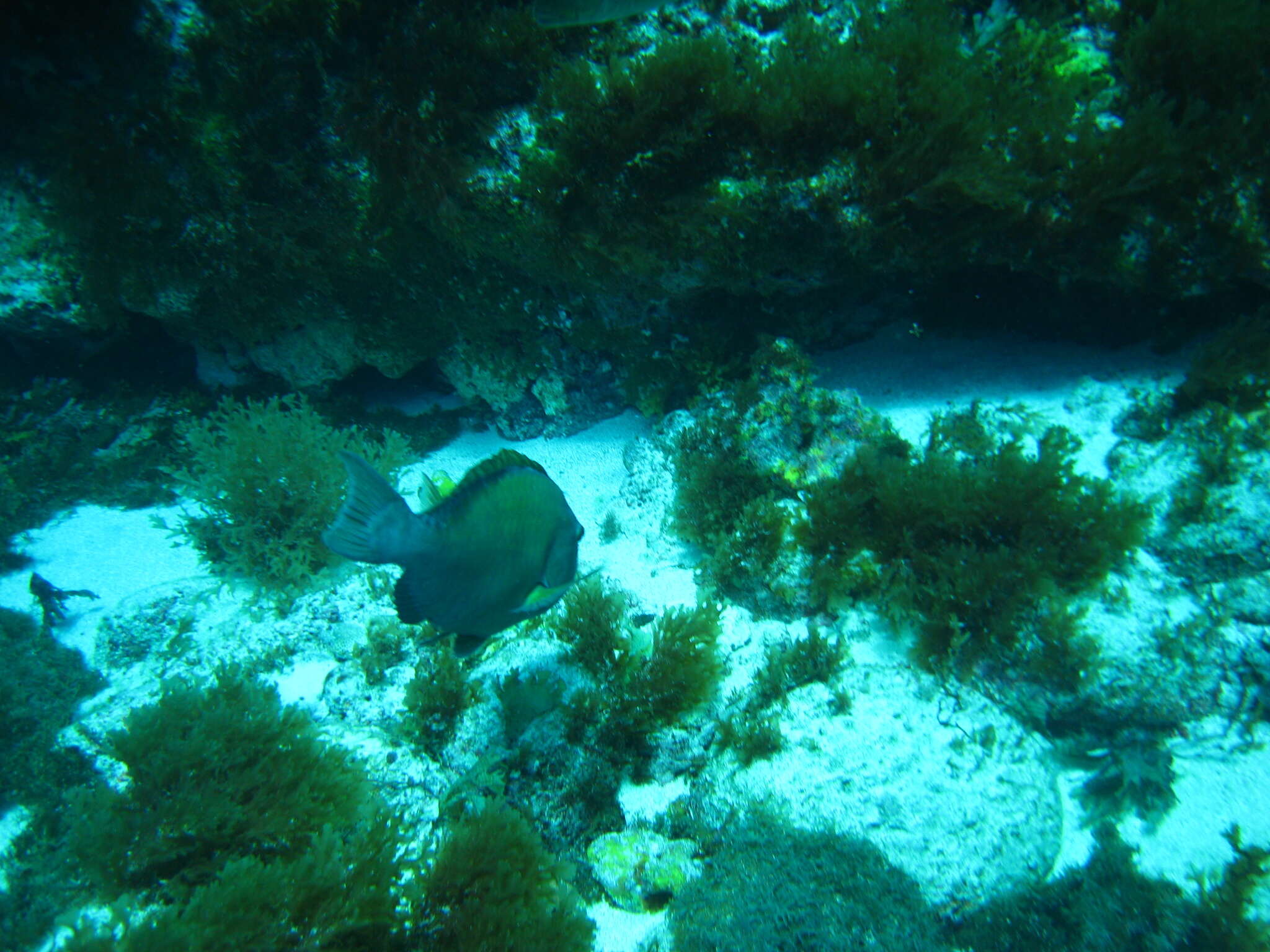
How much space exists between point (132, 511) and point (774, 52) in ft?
26.3

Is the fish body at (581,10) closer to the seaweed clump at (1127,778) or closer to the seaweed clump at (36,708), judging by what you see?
the seaweed clump at (1127,778)

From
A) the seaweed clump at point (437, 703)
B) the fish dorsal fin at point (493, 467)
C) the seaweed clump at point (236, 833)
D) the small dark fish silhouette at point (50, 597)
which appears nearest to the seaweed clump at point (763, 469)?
the seaweed clump at point (437, 703)

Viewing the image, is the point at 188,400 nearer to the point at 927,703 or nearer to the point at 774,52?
the point at 774,52

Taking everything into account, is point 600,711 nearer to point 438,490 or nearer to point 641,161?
point 438,490

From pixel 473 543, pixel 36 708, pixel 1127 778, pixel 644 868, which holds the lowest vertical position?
pixel 1127 778

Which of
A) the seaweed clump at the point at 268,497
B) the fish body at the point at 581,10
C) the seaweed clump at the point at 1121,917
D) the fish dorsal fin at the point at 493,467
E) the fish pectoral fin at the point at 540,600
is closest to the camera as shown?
the fish dorsal fin at the point at 493,467

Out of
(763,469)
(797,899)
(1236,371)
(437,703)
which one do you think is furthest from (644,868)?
(1236,371)

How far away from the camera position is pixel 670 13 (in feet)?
13.9

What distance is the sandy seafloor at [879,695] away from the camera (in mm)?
2891

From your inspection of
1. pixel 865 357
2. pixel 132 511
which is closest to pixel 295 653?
pixel 132 511

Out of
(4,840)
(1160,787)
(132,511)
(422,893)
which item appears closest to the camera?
(422,893)

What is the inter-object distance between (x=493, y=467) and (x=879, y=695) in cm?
264

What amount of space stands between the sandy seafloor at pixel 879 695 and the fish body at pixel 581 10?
326cm

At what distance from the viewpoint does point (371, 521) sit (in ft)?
6.32
